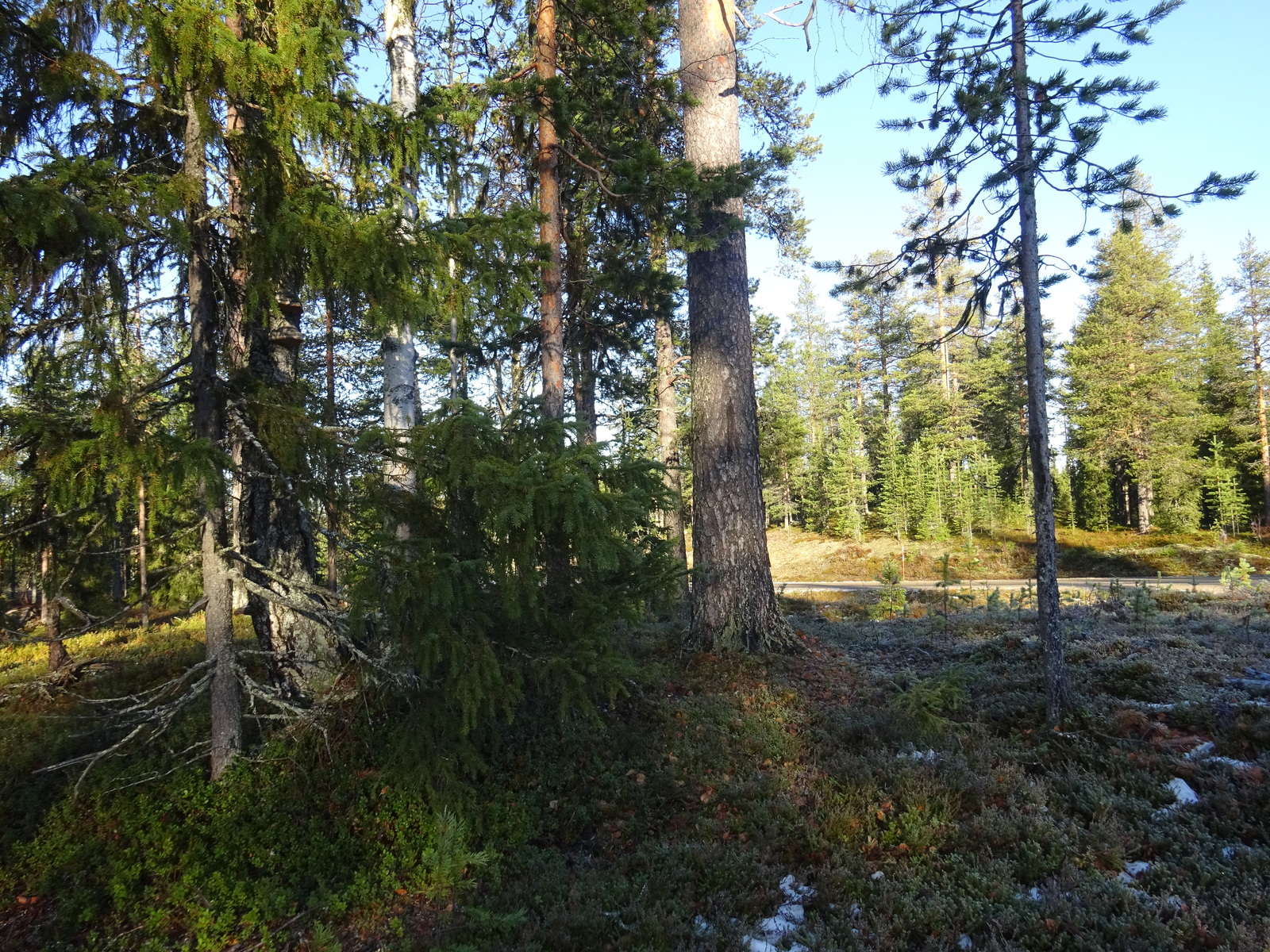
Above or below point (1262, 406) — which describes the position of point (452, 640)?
below

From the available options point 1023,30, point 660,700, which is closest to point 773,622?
point 660,700

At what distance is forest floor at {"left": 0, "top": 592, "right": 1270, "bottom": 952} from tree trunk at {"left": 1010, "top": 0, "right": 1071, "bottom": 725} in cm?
49

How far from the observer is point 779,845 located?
4555 millimetres

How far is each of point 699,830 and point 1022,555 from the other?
28996mm

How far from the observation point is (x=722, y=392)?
8555 millimetres

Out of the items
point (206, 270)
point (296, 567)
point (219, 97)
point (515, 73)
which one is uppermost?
point (515, 73)

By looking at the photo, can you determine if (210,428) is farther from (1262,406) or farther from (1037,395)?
(1262,406)

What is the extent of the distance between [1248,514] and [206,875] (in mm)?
43253

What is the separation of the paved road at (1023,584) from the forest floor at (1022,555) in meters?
0.89

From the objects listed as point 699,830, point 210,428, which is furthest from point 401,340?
point 699,830

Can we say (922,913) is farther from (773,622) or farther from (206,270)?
(206,270)

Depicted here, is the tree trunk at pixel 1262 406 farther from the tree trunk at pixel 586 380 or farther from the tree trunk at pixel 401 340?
the tree trunk at pixel 401 340

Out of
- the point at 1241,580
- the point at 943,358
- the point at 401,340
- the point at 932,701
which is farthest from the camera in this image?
the point at 943,358

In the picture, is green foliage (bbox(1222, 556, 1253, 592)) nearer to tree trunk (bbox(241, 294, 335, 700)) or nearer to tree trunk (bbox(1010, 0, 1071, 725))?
tree trunk (bbox(1010, 0, 1071, 725))
